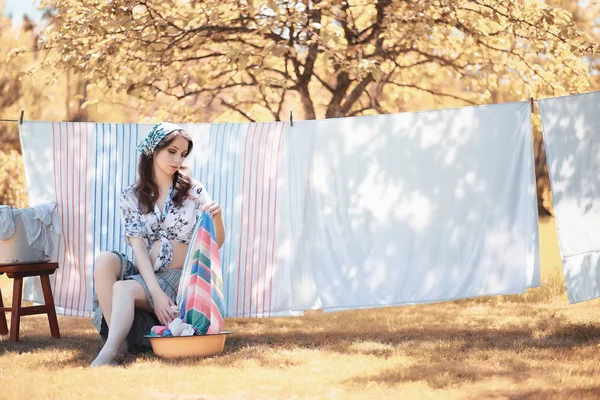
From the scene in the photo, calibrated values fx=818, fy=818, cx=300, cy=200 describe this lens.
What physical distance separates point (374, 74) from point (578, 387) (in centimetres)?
311

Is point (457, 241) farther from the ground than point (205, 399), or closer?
farther from the ground

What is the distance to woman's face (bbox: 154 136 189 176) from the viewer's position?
3816mm

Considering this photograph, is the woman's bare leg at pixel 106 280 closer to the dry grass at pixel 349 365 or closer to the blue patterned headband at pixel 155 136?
the dry grass at pixel 349 365

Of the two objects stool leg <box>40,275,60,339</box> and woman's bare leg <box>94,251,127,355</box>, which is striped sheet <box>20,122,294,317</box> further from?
woman's bare leg <box>94,251,127,355</box>

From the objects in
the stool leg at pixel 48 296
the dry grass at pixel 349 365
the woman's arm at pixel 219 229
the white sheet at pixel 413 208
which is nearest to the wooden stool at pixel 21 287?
the stool leg at pixel 48 296

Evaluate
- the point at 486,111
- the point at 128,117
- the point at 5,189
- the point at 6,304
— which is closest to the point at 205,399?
the point at 486,111

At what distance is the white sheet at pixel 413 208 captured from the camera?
416 centimetres

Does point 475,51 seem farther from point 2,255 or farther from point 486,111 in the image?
point 2,255

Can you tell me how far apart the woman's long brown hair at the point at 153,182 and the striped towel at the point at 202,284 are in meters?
0.25

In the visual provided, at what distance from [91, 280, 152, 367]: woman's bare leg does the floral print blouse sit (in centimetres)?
19

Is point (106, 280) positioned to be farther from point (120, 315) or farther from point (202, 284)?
point (202, 284)

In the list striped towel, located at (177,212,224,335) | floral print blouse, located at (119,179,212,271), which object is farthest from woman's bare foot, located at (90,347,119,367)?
floral print blouse, located at (119,179,212,271)

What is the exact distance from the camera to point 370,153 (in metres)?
4.29

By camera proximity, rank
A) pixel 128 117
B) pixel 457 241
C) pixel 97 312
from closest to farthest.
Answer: pixel 97 312
pixel 457 241
pixel 128 117
